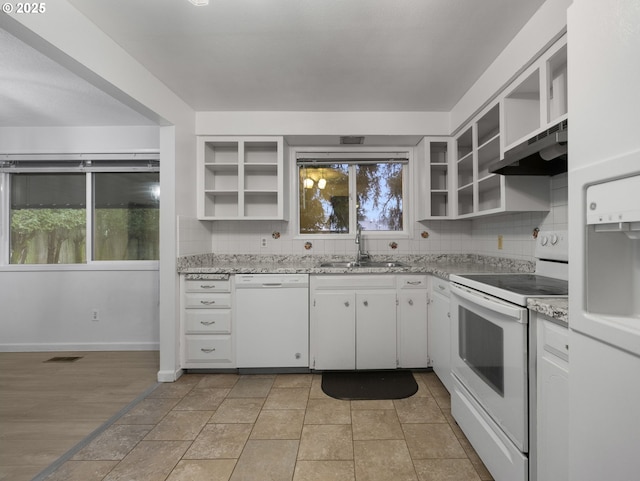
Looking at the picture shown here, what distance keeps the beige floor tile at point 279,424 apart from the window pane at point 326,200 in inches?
69.2

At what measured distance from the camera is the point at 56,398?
7.14ft

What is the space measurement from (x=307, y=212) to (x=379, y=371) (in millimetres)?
1700

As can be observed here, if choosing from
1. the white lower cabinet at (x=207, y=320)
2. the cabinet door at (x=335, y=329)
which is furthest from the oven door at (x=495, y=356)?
the white lower cabinet at (x=207, y=320)

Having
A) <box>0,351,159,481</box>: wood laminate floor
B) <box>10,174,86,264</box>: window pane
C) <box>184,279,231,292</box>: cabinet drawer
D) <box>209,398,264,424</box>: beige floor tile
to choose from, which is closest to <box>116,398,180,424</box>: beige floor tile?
<box>0,351,159,481</box>: wood laminate floor

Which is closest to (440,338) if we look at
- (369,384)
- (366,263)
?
(369,384)

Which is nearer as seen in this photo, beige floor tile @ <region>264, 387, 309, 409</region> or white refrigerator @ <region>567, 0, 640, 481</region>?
white refrigerator @ <region>567, 0, 640, 481</region>

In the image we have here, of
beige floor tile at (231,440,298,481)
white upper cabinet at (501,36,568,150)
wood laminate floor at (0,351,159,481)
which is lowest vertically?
wood laminate floor at (0,351,159,481)

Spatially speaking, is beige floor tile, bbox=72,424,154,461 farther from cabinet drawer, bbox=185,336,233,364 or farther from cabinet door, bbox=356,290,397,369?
cabinet door, bbox=356,290,397,369

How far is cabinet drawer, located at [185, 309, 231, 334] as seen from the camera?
251 centimetres

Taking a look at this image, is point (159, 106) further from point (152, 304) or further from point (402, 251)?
point (402, 251)

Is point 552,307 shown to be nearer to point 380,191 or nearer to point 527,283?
point 527,283

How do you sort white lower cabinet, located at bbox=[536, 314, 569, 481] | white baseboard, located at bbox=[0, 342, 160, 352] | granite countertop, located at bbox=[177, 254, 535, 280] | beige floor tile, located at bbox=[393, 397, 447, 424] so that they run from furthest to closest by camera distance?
white baseboard, located at bbox=[0, 342, 160, 352], granite countertop, located at bbox=[177, 254, 535, 280], beige floor tile, located at bbox=[393, 397, 447, 424], white lower cabinet, located at bbox=[536, 314, 569, 481]

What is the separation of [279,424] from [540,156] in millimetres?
2173

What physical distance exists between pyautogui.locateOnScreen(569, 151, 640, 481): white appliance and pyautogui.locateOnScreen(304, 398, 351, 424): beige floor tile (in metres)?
1.27
